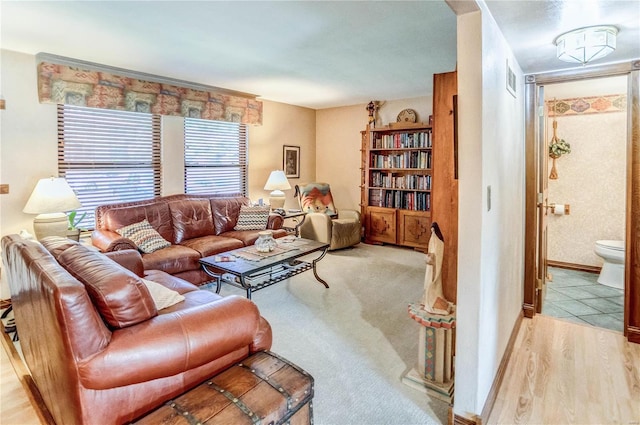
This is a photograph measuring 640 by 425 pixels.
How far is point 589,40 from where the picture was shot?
1.96 meters

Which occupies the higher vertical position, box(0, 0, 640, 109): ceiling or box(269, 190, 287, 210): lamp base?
box(0, 0, 640, 109): ceiling

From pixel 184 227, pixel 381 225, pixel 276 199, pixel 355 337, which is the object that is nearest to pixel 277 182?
pixel 276 199

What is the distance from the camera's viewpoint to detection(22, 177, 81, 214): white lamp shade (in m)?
3.10

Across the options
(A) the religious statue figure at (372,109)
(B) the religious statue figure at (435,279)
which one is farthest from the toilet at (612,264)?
(A) the religious statue figure at (372,109)

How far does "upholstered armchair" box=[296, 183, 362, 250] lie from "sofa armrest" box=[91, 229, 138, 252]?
8.53ft

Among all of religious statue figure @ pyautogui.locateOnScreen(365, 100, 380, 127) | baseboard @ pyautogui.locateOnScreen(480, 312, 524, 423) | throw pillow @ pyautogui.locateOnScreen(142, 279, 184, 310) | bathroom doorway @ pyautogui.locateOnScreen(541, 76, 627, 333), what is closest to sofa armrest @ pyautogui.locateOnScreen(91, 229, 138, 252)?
Result: throw pillow @ pyautogui.locateOnScreen(142, 279, 184, 310)

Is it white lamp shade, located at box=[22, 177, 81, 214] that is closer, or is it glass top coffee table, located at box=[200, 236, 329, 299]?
glass top coffee table, located at box=[200, 236, 329, 299]

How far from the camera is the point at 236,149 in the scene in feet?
17.7

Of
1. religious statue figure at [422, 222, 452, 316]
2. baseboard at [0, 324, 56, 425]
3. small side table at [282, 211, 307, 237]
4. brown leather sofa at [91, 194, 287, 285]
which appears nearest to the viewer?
baseboard at [0, 324, 56, 425]

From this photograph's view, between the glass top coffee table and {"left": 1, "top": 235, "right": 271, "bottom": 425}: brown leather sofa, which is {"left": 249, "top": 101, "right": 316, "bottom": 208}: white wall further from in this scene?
{"left": 1, "top": 235, "right": 271, "bottom": 425}: brown leather sofa

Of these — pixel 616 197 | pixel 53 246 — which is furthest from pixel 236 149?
pixel 616 197

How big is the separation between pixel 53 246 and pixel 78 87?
251cm

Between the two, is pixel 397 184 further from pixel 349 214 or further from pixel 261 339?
pixel 261 339

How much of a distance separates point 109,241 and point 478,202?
3176 mm
